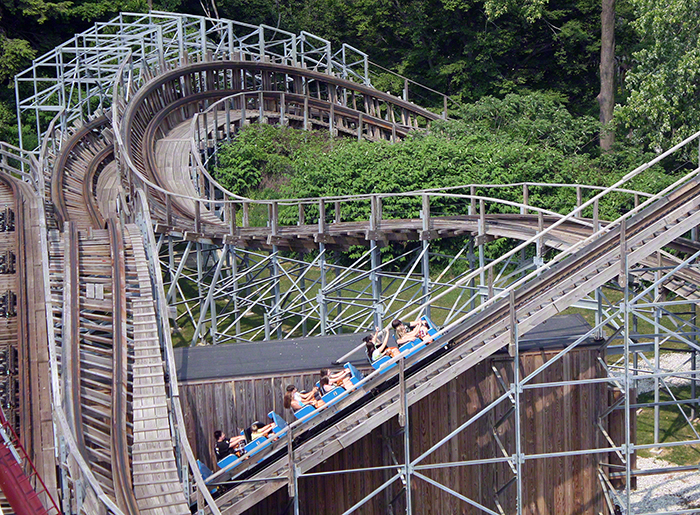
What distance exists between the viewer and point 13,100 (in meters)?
34.3

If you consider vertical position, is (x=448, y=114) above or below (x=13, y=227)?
above

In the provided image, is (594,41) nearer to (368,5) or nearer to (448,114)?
(448,114)

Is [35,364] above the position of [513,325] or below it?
below

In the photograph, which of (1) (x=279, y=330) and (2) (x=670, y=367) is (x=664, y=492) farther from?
(1) (x=279, y=330)

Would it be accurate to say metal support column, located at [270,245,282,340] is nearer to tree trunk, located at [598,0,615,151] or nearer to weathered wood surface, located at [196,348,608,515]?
weathered wood surface, located at [196,348,608,515]

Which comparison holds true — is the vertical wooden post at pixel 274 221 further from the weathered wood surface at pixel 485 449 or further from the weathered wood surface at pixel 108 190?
the weathered wood surface at pixel 485 449

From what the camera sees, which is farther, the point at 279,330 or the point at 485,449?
the point at 279,330

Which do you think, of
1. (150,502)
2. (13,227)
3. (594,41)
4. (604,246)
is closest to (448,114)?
(594,41)

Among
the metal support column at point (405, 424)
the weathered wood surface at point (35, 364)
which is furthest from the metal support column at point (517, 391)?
the weathered wood surface at point (35, 364)

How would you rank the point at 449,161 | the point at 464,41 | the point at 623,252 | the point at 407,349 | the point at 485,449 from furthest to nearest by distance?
the point at 464,41
the point at 449,161
the point at 485,449
the point at 407,349
the point at 623,252

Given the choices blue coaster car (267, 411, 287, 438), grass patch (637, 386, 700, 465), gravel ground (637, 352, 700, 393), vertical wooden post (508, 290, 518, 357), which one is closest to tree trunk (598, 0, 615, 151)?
gravel ground (637, 352, 700, 393)

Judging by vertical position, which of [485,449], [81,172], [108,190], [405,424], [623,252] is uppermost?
[81,172]

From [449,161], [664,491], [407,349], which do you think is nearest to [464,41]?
[449,161]

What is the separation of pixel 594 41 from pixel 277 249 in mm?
21782
